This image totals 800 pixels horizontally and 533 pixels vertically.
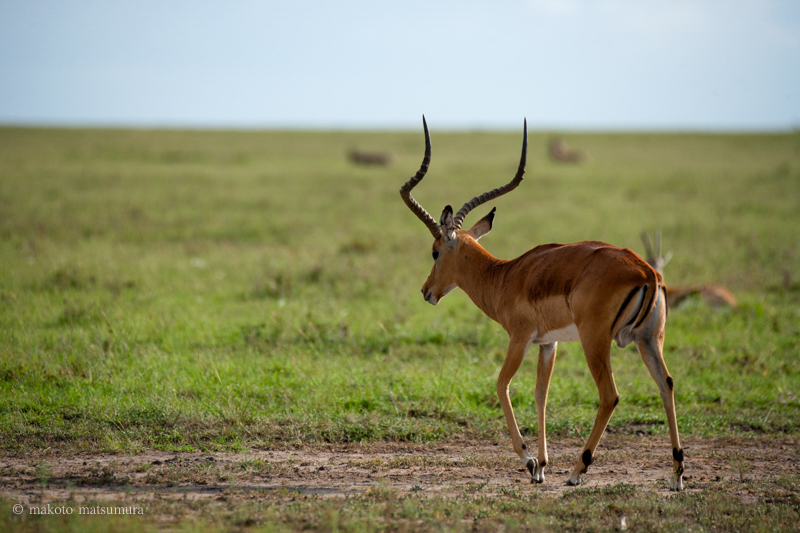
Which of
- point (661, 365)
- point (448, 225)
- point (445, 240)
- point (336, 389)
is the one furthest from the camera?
point (336, 389)

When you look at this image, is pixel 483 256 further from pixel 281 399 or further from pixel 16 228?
pixel 16 228

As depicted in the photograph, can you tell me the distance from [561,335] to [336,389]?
8.59ft

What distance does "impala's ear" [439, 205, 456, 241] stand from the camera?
5.75 meters

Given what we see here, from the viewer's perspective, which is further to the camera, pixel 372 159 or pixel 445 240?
pixel 372 159

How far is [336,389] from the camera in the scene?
679cm

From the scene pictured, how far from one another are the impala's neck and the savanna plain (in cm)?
124

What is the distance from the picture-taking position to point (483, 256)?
6.02m

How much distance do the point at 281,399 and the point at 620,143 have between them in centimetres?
5610

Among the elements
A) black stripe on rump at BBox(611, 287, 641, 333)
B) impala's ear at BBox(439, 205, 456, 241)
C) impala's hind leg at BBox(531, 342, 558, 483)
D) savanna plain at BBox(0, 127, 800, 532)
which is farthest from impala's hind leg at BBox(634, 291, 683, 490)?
impala's ear at BBox(439, 205, 456, 241)

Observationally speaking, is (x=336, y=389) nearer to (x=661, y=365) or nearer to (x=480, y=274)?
(x=480, y=274)

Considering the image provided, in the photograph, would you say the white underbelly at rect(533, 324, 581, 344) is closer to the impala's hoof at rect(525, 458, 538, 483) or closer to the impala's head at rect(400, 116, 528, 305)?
the impala's hoof at rect(525, 458, 538, 483)

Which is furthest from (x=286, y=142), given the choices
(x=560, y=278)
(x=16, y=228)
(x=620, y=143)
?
(x=560, y=278)

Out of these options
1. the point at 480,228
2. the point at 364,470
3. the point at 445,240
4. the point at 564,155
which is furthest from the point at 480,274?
the point at 564,155

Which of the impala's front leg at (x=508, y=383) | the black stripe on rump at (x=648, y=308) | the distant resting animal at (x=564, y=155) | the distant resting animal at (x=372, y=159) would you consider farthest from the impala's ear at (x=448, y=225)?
the distant resting animal at (x=564, y=155)
